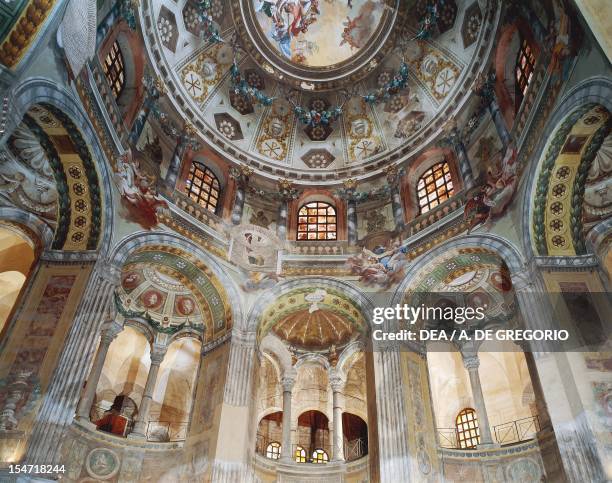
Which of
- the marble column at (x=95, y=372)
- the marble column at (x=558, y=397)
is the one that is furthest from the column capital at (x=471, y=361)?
the marble column at (x=95, y=372)

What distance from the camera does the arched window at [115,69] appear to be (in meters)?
14.1

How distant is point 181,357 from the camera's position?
768 inches

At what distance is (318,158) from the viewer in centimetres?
2050

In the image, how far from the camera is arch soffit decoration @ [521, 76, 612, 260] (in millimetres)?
9671

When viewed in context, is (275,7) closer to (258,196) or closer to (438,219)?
(258,196)

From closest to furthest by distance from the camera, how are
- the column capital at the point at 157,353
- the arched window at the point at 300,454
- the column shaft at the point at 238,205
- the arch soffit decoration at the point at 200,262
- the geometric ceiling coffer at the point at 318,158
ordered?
the arch soffit decoration at the point at 200,262 → the column capital at the point at 157,353 → the column shaft at the point at 238,205 → the arched window at the point at 300,454 → the geometric ceiling coffer at the point at 318,158

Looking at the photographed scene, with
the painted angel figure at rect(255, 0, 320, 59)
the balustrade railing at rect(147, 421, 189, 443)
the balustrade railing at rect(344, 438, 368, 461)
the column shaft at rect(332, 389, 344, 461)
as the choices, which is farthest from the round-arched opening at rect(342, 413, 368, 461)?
the painted angel figure at rect(255, 0, 320, 59)

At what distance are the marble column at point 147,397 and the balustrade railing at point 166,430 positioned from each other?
1.25 meters

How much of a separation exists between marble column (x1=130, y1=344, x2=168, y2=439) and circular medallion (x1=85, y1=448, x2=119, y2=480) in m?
0.94

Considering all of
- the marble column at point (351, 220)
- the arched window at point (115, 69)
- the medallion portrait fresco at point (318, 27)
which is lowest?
the marble column at point (351, 220)

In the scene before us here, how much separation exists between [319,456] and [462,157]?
41.6 ft

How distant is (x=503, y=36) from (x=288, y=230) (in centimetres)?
1005

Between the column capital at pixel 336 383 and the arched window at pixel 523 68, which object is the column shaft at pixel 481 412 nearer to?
the column capital at pixel 336 383

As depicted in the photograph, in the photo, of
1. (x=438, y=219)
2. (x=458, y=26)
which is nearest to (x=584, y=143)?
(x=438, y=219)
